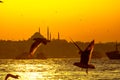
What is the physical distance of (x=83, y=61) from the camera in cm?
4994

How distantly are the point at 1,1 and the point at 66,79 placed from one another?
195ft

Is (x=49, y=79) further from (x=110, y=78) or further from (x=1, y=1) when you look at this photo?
(x=1, y=1)

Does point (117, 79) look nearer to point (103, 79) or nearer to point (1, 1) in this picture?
point (103, 79)

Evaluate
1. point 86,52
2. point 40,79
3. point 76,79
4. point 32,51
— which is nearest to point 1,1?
point 32,51

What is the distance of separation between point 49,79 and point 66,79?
4415mm

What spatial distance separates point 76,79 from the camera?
9400 centimetres

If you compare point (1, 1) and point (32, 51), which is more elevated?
point (1, 1)

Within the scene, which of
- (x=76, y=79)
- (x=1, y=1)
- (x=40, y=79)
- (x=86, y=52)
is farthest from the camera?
(x=40, y=79)

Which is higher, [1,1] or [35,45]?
[1,1]

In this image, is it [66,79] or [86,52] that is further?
[66,79]

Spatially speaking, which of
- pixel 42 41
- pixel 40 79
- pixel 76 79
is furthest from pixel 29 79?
pixel 42 41

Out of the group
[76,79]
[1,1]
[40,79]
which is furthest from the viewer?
[40,79]

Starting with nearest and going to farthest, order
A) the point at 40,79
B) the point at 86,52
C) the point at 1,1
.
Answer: the point at 1,1
the point at 86,52
the point at 40,79

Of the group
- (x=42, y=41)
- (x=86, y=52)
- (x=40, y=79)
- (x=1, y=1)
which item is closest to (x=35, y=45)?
(x=42, y=41)
